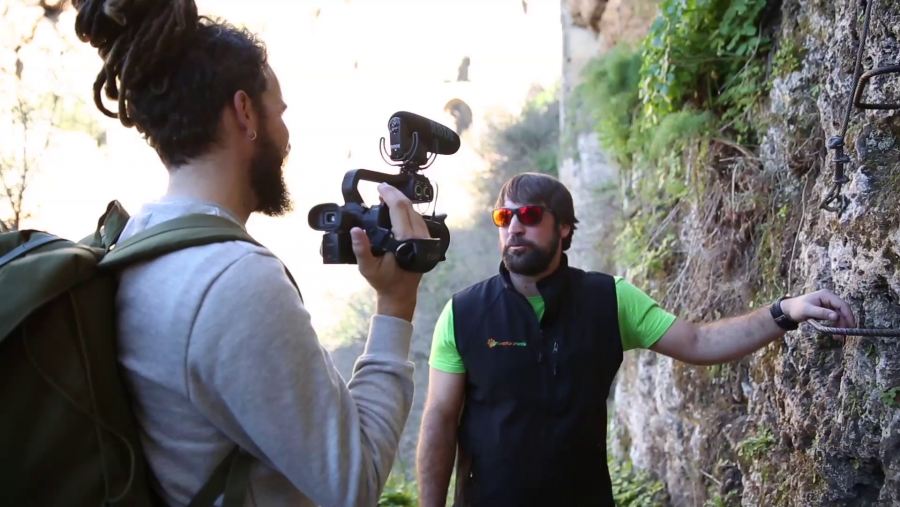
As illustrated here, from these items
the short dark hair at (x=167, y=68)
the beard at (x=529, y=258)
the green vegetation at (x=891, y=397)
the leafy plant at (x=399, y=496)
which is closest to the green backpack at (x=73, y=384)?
the short dark hair at (x=167, y=68)

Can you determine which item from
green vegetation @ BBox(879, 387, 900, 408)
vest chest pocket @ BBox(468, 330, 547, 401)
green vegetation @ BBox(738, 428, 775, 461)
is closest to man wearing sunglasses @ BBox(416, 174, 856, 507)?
vest chest pocket @ BBox(468, 330, 547, 401)

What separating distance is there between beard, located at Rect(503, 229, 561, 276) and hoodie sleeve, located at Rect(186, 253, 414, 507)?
61.9 inches

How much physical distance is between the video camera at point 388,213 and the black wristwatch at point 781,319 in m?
1.21

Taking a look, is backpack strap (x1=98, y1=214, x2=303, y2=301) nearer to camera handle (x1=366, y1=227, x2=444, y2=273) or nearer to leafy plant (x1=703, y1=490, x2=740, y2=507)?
camera handle (x1=366, y1=227, x2=444, y2=273)

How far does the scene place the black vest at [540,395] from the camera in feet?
7.80

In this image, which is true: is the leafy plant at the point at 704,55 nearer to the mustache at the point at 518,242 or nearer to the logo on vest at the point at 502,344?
the mustache at the point at 518,242

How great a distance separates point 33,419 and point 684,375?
156 inches

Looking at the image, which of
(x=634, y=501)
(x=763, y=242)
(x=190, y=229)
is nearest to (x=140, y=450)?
(x=190, y=229)

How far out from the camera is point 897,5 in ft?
6.99

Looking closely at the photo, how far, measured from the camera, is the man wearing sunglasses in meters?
2.38

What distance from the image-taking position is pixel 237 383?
3.40 feet

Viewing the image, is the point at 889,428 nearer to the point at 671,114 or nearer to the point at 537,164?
the point at 671,114

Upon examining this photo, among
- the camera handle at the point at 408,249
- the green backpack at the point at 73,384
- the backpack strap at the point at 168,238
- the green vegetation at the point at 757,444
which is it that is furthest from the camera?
the green vegetation at the point at 757,444

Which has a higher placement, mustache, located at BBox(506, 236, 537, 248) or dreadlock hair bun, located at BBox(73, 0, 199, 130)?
dreadlock hair bun, located at BBox(73, 0, 199, 130)
